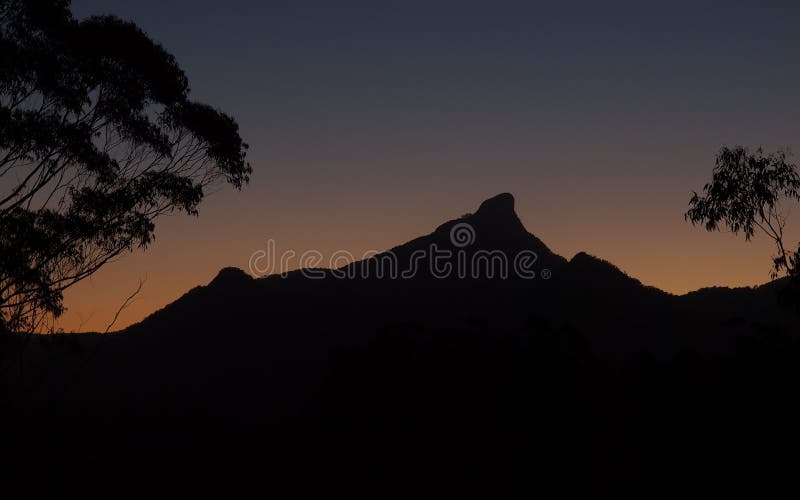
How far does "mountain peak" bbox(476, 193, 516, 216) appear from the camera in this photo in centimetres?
8888

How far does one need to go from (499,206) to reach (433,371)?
1894 inches

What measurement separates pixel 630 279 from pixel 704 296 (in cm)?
1004

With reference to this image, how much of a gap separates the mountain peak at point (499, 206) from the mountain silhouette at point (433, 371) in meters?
0.55

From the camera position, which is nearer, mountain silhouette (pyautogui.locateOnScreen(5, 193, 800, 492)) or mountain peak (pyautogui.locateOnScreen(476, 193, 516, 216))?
mountain silhouette (pyautogui.locateOnScreen(5, 193, 800, 492))

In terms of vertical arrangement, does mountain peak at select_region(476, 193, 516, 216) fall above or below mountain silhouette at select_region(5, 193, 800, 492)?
above

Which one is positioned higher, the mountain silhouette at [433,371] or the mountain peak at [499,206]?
the mountain peak at [499,206]

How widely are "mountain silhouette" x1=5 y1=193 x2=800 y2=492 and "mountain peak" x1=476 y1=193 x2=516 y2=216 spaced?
548 millimetres

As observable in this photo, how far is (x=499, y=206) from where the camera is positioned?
294 ft

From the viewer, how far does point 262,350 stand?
62.0m

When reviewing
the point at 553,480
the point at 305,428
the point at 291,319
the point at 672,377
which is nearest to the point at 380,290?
Answer: the point at 291,319

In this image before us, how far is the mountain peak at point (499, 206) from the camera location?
88.9 metres

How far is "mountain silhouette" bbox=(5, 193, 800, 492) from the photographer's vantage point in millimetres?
35031

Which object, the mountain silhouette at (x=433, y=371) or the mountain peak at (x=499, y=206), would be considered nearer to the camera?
the mountain silhouette at (x=433, y=371)

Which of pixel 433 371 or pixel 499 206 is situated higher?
pixel 499 206
